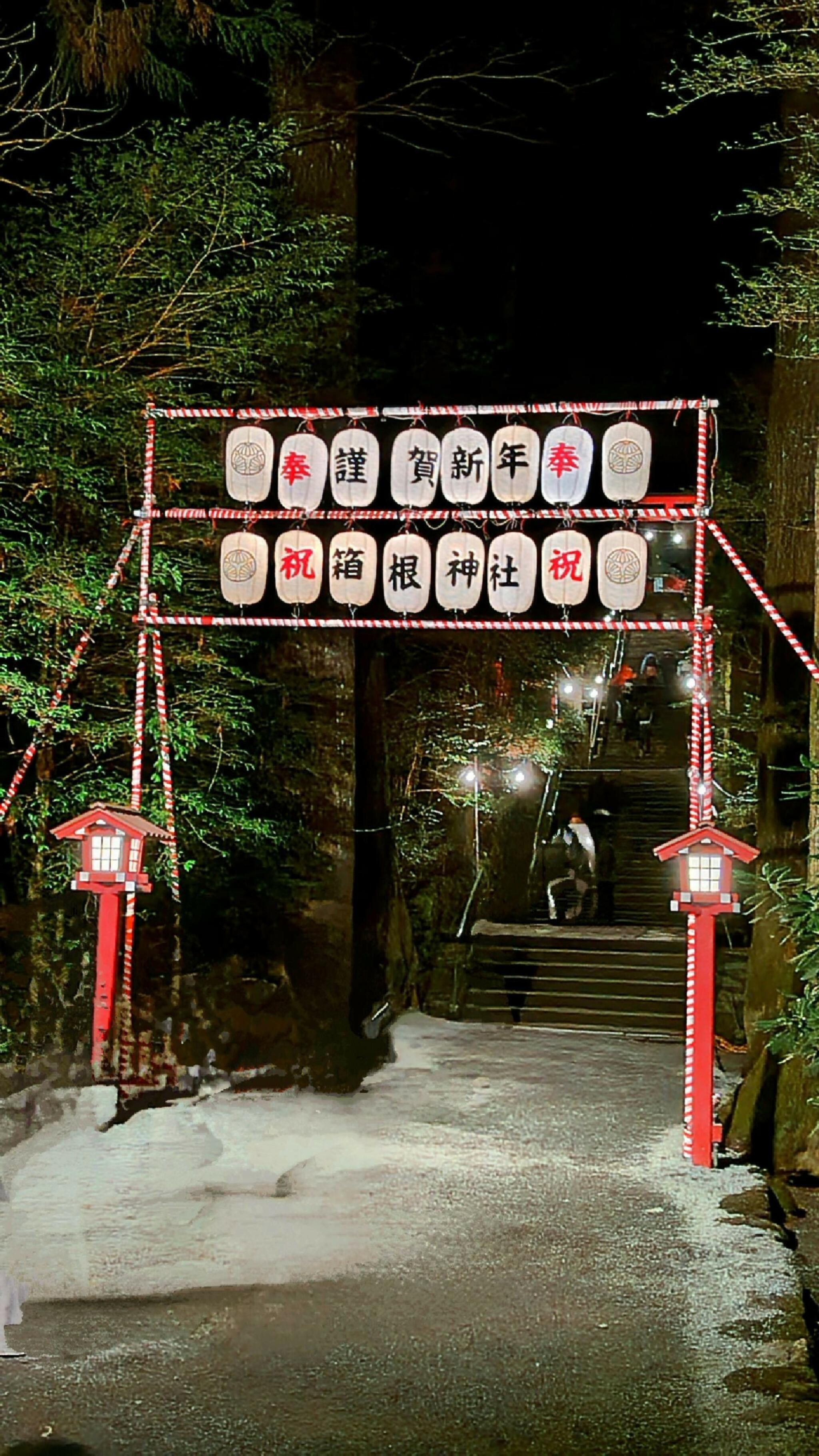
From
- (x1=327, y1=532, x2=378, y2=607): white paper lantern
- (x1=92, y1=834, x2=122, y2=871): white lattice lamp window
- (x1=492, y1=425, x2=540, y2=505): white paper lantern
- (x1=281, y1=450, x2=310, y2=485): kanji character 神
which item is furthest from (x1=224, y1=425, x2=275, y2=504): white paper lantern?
(x1=92, y1=834, x2=122, y2=871): white lattice lamp window

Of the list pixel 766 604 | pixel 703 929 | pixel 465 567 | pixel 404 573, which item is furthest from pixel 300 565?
pixel 703 929

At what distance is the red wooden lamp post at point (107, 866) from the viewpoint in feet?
29.2

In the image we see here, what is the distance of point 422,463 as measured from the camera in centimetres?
991

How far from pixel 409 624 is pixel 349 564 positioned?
0.75m

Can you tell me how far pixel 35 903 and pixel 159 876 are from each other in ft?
3.41

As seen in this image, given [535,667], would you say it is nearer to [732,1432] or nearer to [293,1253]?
[293,1253]

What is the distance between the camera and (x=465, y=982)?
1498cm

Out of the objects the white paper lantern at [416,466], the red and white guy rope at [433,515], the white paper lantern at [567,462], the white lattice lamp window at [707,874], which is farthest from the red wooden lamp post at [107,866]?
the white paper lantern at [567,462]

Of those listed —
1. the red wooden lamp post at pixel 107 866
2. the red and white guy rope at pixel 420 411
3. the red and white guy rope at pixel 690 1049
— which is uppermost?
the red and white guy rope at pixel 420 411

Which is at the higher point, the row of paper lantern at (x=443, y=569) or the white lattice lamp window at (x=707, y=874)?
the row of paper lantern at (x=443, y=569)

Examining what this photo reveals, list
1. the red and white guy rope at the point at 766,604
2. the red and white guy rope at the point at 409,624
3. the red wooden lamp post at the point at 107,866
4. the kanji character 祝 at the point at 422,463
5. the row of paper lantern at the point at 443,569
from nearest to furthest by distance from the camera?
the red and white guy rope at the point at 766,604 → the red wooden lamp post at the point at 107,866 → the red and white guy rope at the point at 409,624 → the row of paper lantern at the point at 443,569 → the kanji character 祝 at the point at 422,463

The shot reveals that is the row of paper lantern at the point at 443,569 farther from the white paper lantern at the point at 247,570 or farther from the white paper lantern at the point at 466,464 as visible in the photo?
the white paper lantern at the point at 466,464

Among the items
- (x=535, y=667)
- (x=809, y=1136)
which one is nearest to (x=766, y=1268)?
(x=809, y=1136)

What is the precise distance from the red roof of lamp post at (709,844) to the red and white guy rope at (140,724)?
383 cm
